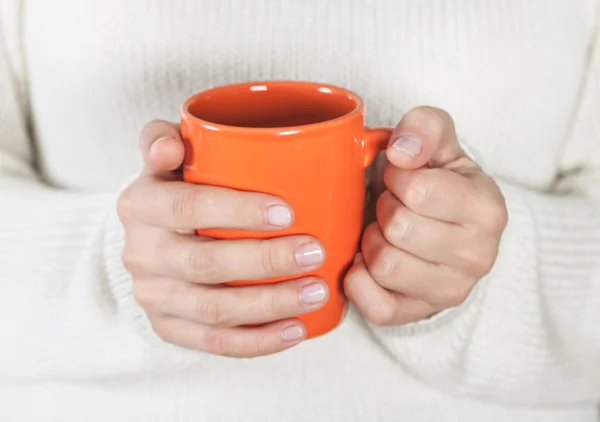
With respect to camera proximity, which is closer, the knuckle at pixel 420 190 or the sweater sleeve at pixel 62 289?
the knuckle at pixel 420 190

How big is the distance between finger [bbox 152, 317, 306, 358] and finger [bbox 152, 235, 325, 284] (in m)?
0.06

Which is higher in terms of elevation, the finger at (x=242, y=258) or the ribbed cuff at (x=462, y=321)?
the finger at (x=242, y=258)

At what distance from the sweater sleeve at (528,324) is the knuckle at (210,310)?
0.74 ft

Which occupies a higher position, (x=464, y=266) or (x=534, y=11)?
(x=534, y=11)

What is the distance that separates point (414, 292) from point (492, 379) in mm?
200

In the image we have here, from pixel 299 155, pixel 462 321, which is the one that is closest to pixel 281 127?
pixel 299 155

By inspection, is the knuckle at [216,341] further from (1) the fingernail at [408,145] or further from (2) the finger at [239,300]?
(1) the fingernail at [408,145]

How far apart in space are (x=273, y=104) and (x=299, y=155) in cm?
14

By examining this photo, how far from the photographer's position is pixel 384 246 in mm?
552

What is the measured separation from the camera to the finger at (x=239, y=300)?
1.69ft

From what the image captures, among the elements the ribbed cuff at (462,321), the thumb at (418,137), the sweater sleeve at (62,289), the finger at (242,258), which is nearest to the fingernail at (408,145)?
the thumb at (418,137)

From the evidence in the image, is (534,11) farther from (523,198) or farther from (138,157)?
(138,157)

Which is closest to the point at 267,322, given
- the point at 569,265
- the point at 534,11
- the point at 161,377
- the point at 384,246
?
the point at 384,246

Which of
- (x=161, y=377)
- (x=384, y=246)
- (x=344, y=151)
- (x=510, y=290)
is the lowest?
(x=161, y=377)
